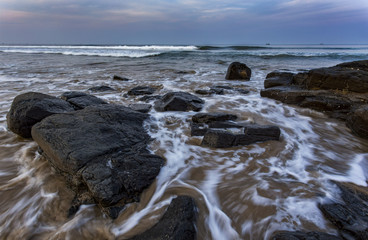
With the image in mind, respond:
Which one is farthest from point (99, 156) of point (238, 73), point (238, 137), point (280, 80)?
point (238, 73)

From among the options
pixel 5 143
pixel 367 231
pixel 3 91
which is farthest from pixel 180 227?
pixel 3 91

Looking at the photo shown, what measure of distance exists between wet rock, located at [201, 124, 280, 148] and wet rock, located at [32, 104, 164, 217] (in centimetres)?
84

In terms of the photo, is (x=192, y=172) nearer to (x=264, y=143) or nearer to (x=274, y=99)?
(x=264, y=143)

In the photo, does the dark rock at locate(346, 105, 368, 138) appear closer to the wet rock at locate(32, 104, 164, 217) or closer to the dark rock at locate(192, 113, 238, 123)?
the dark rock at locate(192, 113, 238, 123)

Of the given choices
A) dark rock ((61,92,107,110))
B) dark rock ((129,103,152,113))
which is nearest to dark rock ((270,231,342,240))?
dark rock ((129,103,152,113))

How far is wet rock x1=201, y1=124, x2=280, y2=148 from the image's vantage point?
9.71ft

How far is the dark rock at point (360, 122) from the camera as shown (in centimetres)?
325

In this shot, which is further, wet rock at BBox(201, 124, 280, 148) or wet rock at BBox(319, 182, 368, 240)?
wet rock at BBox(201, 124, 280, 148)

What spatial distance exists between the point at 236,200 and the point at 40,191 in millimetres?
2080

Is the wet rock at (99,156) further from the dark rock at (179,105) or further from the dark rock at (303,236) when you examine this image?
the dark rock at (179,105)

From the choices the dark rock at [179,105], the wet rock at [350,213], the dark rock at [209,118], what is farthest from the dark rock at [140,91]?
the wet rock at [350,213]

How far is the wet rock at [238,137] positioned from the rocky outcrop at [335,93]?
1599 mm

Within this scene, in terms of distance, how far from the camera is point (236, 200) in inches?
81.1

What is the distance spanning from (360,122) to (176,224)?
3516 mm
